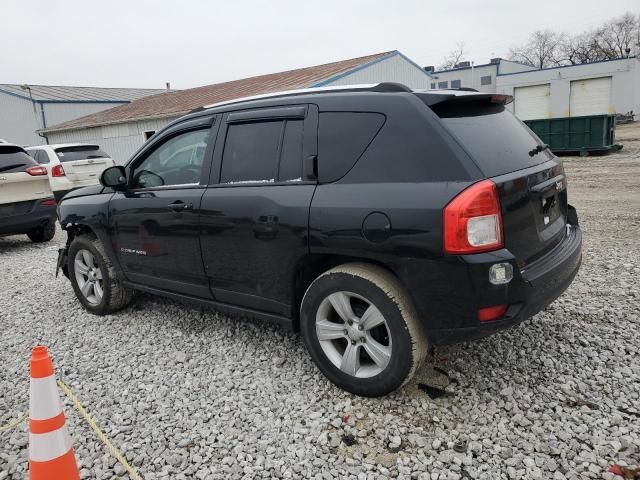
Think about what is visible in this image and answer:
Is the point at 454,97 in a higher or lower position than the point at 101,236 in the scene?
higher

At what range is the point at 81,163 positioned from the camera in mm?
12664

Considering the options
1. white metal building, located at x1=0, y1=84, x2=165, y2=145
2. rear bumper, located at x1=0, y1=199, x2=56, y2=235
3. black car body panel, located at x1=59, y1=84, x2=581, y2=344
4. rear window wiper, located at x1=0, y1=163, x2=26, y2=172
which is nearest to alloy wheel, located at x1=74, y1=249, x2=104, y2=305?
black car body panel, located at x1=59, y1=84, x2=581, y2=344

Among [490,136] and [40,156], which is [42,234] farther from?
[490,136]

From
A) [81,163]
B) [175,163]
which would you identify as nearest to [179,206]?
[175,163]

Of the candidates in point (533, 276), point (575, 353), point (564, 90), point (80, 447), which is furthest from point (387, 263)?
point (564, 90)

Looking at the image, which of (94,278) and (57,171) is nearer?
(94,278)

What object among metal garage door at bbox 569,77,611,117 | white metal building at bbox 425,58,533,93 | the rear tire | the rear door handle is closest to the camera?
the rear door handle

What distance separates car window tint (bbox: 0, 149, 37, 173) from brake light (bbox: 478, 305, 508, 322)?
7.84 m

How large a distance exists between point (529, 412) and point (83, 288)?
400 cm

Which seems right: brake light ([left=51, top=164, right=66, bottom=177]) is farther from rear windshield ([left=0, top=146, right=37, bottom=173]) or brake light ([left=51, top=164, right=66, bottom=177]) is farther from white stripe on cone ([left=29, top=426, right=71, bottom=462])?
white stripe on cone ([left=29, top=426, right=71, bottom=462])

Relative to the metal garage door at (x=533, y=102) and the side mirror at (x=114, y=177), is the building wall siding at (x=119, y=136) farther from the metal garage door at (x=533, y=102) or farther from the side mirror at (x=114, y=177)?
the metal garage door at (x=533, y=102)

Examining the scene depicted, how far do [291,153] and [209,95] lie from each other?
2151 cm

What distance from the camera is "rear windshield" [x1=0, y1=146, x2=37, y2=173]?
25.6 ft

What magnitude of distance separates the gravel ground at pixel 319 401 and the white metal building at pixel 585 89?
33.8 meters
